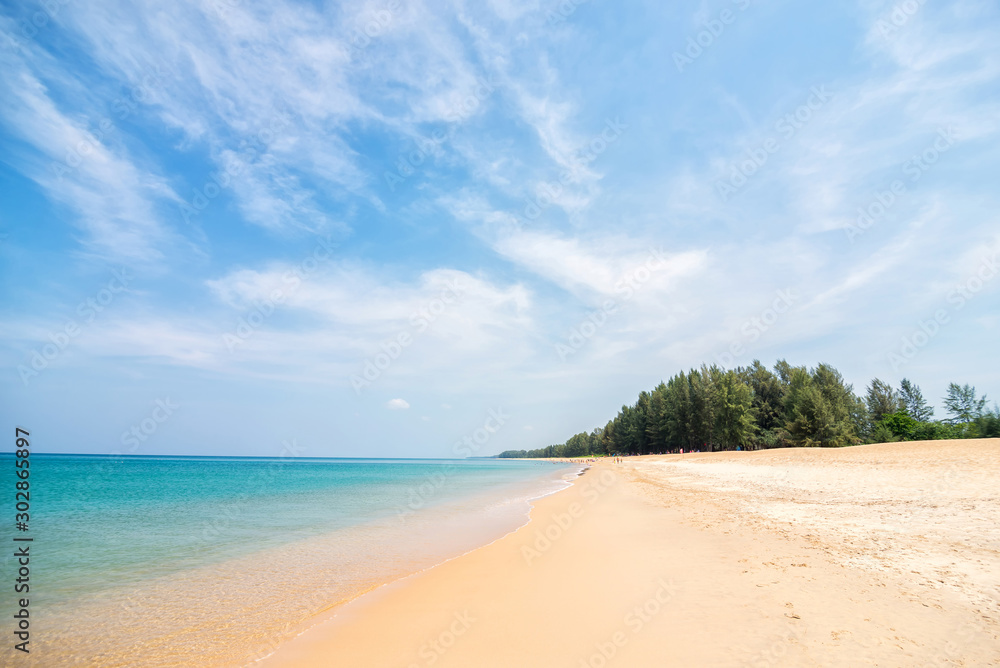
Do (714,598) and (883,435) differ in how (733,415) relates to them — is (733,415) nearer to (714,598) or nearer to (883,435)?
(883,435)

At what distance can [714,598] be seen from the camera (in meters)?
6.25

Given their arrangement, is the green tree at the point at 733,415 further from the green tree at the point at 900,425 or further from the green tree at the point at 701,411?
the green tree at the point at 900,425

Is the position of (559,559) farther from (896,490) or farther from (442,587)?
(896,490)

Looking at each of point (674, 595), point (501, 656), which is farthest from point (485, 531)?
point (501, 656)

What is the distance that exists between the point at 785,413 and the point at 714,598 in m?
70.7

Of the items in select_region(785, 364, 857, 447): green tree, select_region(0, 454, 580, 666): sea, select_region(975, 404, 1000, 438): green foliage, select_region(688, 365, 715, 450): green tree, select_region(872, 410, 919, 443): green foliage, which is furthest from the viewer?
select_region(688, 365, 715, 450): green tree

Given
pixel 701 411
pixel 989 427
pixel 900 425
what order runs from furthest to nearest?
pixel 701 411 < pixel 900 425 < pixel 989 427

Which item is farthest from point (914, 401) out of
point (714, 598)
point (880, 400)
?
point (714, 598)

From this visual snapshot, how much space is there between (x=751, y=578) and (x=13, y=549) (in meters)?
18.6

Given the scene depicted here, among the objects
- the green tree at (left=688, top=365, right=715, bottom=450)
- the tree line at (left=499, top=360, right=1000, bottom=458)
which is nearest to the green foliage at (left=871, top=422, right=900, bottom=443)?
the tree line at (left=499, top=360, right=1000, bottom=458)

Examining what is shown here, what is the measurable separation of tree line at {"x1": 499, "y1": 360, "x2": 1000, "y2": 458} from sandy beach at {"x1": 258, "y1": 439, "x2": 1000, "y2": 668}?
46918 millimetres

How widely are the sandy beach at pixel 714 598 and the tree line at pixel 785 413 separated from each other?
154 feet

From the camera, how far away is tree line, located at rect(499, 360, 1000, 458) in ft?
169

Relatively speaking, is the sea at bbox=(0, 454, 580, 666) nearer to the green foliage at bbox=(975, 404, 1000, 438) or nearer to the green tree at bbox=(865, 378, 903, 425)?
the green foliage at bbox=(975, 404, 1000, 438)
